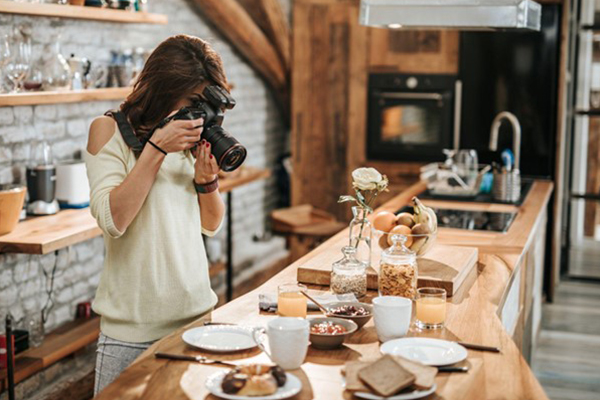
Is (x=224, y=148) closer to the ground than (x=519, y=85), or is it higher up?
closer to the ground

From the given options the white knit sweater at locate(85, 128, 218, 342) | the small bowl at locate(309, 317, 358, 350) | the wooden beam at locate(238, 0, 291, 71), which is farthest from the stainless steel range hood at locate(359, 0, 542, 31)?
the wooden beam at locate(238, 0, 291, 71)

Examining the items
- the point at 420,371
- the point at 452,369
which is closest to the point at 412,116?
the point at 452,369

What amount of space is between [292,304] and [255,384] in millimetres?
514

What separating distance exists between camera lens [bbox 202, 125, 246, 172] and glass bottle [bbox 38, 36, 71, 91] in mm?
1867

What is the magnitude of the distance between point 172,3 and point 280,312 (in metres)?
3.86

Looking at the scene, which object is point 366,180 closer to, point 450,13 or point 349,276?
point 349,276

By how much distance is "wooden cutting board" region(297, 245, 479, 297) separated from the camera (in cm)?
266

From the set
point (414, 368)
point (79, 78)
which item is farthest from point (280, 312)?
point (79, 78)

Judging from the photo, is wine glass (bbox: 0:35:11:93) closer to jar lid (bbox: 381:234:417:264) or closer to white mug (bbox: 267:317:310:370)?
jar lid (bbox: 381:234:417:264)

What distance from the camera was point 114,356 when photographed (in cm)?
236

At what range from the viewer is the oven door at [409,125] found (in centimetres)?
595

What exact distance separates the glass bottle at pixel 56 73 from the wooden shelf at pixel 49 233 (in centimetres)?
59

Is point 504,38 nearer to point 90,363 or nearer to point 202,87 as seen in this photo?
point 90,363

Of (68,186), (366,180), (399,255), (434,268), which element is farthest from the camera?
(68,186)
